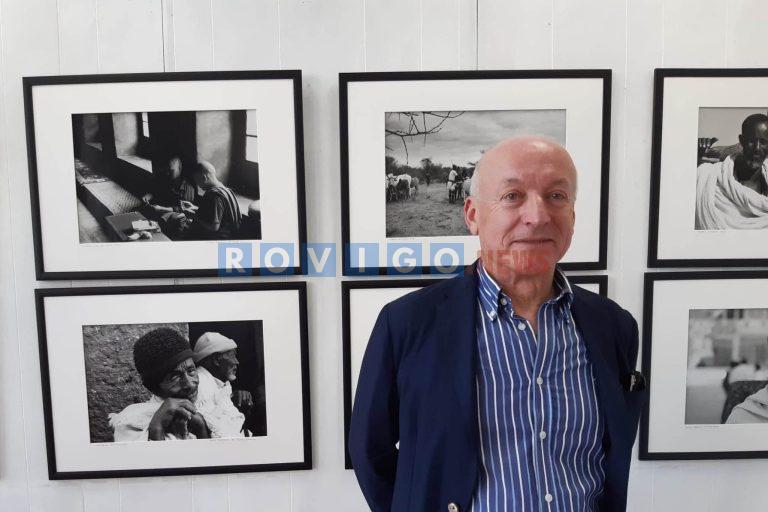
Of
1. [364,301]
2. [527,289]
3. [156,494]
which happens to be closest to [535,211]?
[527,289]

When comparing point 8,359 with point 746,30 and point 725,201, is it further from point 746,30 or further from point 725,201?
point 746,30

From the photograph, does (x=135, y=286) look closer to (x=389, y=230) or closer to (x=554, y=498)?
(x=389, y=230)

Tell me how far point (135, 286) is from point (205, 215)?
Result: 252 millimetres

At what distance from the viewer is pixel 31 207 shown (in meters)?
1.21

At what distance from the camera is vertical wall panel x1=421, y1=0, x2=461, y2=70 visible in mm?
1217

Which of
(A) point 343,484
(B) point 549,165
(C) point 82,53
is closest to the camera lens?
(B) point 549,165

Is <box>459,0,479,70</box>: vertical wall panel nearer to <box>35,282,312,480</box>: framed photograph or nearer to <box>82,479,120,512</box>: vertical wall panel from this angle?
<box>35,282,312,480</box>: framed photograph

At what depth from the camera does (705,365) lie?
51.2 inches

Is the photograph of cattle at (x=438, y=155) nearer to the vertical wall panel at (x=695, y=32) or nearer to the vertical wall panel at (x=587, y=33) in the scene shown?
the vertical wall panel at (x=587, y=33)

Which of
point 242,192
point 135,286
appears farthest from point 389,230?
point 135,286

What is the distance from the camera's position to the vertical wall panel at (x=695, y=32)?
124 centimetres

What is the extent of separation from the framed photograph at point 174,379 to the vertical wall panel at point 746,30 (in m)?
1.26

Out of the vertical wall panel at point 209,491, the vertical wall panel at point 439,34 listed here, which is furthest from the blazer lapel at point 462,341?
the vertical wall panel at point 209,491

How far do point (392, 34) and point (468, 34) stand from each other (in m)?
0.19
